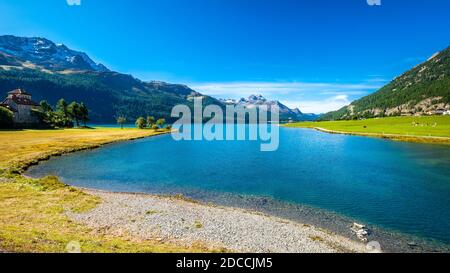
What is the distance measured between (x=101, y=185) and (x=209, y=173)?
20866 millimetres

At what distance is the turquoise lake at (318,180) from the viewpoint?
34.8m

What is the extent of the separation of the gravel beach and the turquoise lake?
30.3ft

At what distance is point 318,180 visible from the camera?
5228cm

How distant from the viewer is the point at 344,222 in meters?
31.6

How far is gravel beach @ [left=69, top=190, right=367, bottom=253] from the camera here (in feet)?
78.9

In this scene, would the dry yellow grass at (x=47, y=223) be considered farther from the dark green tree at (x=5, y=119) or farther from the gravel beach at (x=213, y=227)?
the dark green tree at (x=5, y=119)

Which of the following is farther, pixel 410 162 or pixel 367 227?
pixel 410 162

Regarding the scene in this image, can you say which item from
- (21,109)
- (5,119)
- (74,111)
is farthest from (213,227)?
(74,111)

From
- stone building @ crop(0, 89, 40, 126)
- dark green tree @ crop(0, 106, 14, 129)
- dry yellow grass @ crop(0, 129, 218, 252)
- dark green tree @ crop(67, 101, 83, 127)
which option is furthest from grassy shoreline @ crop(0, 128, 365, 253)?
dark green tree @ crop(67, 101, 83, 127)

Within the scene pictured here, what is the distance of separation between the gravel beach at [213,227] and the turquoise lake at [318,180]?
30.3 ft
